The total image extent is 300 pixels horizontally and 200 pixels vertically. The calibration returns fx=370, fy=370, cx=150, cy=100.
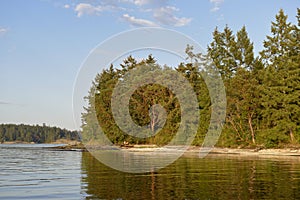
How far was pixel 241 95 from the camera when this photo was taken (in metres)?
62.2

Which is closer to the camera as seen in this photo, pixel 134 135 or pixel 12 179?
pixel 12 179

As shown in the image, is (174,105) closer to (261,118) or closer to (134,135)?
(134,135)

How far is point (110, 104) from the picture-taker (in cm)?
9681

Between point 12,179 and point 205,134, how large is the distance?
170ft

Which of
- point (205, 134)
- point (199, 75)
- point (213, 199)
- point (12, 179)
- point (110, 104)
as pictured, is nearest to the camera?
point (213, 199)

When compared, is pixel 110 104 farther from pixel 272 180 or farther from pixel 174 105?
pixel 272 180

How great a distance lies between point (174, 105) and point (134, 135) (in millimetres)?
13064

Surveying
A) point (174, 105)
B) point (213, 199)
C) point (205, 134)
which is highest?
point (174, 105)

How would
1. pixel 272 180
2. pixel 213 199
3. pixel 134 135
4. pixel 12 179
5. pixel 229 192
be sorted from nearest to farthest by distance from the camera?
pixel 213 199
pixel 229 192
pixel 272 180
pixel 12 179
pixel 134 135

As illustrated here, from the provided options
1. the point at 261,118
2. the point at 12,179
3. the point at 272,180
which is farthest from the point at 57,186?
the point at 261,118

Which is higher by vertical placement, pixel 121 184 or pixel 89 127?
pixel 89 127

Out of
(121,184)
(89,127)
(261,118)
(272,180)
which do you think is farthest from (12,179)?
(89,127)

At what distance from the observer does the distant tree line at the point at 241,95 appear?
55812 millimetres

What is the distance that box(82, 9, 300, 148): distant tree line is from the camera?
5581cm
